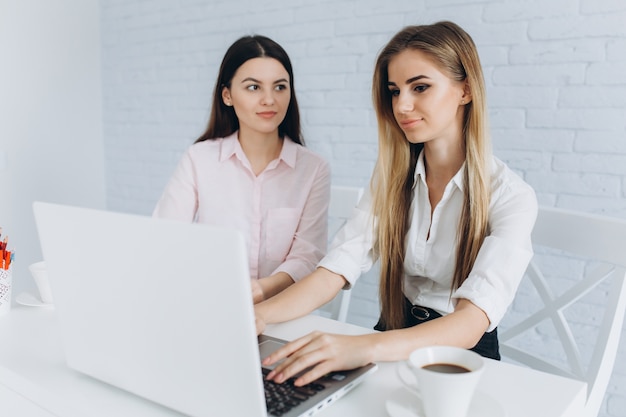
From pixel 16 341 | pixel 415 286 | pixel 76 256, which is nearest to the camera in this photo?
pixel 76 256

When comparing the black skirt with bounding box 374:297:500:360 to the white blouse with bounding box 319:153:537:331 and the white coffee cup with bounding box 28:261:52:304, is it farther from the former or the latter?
the white coffee cup with bounding box 28:261:52:304

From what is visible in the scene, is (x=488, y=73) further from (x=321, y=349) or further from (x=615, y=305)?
(x=321, y=349)

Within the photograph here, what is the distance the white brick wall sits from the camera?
1549 mm

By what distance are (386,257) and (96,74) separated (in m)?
2.21

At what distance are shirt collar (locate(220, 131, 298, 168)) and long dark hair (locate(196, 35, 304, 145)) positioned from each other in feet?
0.14

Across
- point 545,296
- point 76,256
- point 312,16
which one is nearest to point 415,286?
point 545,296

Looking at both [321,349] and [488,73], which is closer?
[321,349]

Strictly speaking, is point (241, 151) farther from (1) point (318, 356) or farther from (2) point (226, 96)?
(1) point (318, 356)

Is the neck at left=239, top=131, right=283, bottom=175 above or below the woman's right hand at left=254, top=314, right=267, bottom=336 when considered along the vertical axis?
above

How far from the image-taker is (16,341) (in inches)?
34.2

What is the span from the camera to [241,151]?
1.47 metres

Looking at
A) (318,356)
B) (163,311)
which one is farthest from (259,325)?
(163,311)

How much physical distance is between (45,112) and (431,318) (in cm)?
221

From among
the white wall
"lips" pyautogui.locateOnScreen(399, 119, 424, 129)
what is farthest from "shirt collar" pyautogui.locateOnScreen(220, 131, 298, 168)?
the white wall
